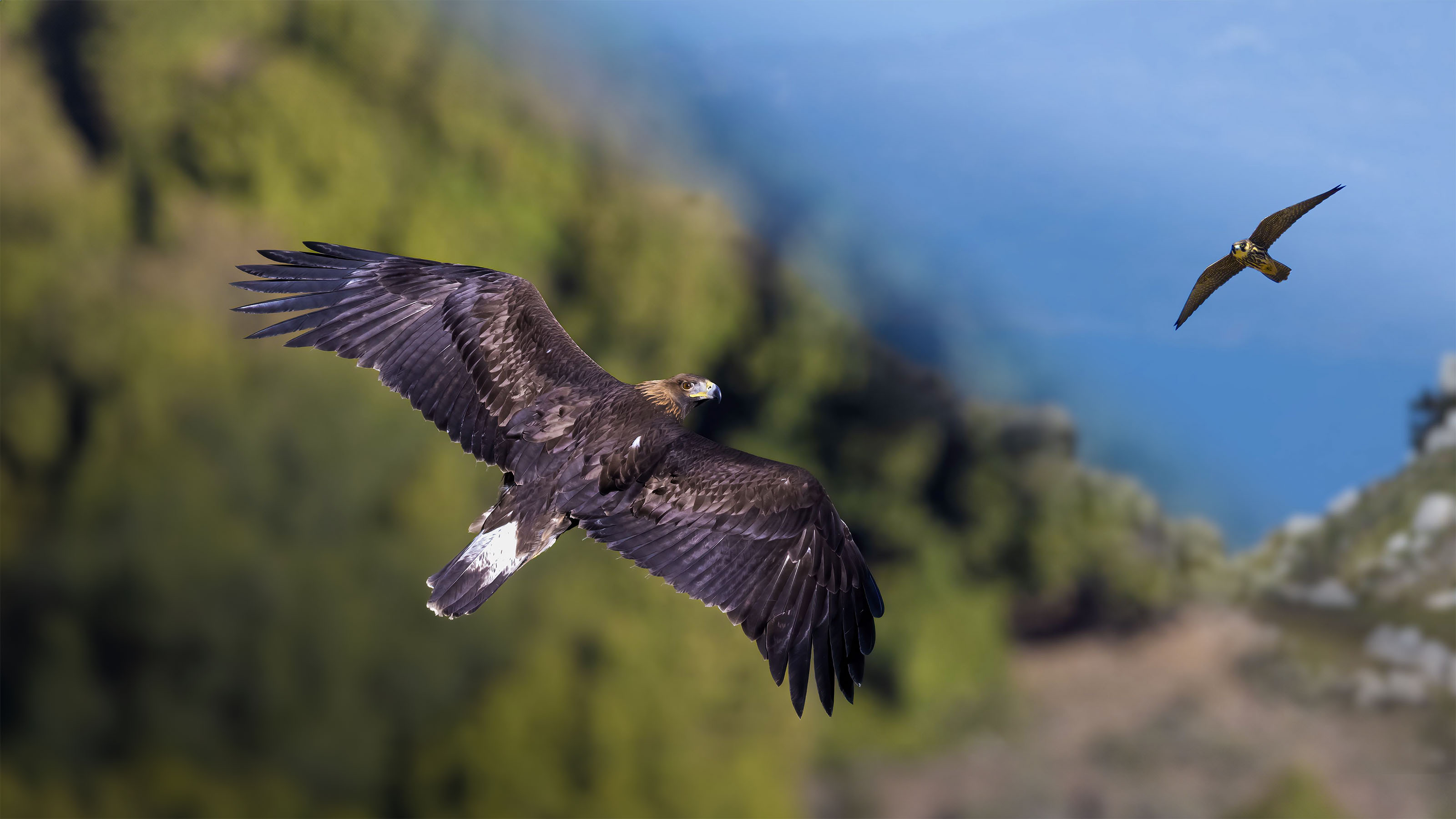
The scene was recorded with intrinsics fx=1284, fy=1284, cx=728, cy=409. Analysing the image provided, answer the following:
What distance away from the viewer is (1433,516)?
41.9 feet

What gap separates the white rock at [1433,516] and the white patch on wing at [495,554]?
1060cm

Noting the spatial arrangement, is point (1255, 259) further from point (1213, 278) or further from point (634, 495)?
point (634, 495)

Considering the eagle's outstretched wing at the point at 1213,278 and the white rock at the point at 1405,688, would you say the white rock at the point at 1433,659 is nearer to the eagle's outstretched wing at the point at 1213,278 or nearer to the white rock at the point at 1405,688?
the white rock at the point at 1405,688

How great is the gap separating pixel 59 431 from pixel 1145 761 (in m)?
11.6

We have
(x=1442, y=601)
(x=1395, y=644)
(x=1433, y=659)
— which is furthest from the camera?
(x=1433, y=659)

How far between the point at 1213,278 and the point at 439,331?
3.53 metres

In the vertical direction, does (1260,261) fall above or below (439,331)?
above

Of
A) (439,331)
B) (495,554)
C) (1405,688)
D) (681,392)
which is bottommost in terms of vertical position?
(495,554)

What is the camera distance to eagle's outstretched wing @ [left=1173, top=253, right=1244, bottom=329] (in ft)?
17.3

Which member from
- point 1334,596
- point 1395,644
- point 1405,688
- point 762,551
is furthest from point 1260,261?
Result: point 1405,688

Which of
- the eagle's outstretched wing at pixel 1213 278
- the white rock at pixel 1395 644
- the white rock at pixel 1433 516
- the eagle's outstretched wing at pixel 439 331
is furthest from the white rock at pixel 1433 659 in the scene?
the eagle's outstretched wing at pixel 439 331

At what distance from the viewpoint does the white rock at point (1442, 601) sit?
12.8 metres

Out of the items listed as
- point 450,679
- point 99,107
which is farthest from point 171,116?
point 450,679

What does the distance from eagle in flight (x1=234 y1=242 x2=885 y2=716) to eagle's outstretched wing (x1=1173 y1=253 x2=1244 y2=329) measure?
1747mm
